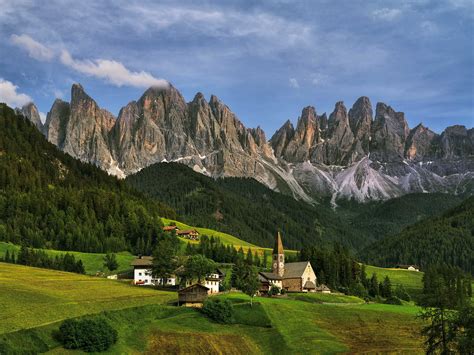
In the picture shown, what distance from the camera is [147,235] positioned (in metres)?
189

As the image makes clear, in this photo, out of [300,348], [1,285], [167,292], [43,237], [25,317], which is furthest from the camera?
[43,237]

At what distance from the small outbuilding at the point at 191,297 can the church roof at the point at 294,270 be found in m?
46.8

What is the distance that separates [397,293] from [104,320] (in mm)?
99337

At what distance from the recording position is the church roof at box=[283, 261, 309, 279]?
485 feet

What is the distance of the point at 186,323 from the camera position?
92.3 metres

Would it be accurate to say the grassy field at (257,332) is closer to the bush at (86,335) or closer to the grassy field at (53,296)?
the bush at (86,335)

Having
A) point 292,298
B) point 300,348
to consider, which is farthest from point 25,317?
point 292,298

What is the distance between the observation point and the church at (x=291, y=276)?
14404 centimetres

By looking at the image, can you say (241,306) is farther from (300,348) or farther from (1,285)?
(1,285)

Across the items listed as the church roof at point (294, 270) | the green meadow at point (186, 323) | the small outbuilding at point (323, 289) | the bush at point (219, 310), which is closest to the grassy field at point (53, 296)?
the green meadow at point (186, 323)

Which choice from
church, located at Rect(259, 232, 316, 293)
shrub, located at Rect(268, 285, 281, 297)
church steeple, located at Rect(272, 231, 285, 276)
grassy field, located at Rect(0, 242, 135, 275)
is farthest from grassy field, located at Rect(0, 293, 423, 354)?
grassy field, located at Rect(0, 242, 135, 275)

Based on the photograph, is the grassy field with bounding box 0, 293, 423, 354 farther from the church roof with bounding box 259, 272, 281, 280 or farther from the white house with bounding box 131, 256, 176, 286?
the white house with bounding box 131, 256, 176, 286

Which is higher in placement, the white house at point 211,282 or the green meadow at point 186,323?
the white house at point 211,282

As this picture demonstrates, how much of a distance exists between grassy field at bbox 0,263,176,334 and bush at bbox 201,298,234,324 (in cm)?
1122
